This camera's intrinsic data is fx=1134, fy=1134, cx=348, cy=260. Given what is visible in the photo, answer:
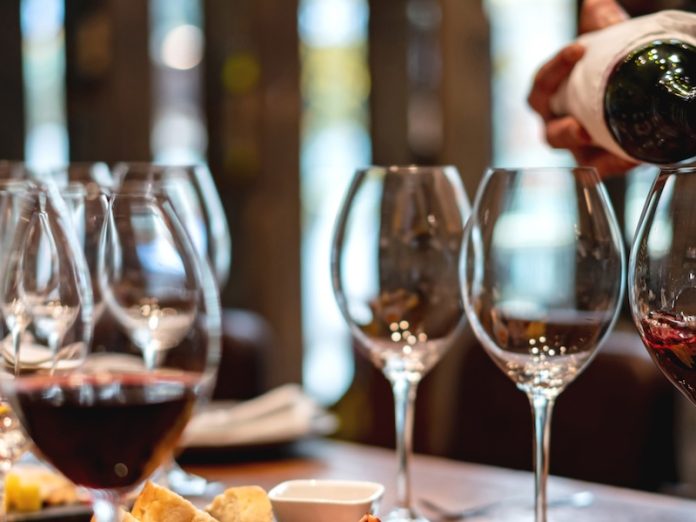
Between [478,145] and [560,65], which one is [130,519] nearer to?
[560,65]

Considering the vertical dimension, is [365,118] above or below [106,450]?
above

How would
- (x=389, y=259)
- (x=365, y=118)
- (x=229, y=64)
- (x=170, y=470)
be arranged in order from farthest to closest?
(x=229, y=64), (x=365, y=118), (x=170, y=470), (x=389, y=259)

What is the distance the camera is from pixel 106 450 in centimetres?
54

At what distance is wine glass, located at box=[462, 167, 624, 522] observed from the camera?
0.74 m

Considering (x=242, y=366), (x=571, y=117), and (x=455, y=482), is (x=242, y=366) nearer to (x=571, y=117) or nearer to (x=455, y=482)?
(x=455, y=482)

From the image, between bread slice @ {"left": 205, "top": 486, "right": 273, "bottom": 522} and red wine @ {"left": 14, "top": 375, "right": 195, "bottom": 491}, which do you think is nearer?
red wine @ {"left": 14, "top": 375, "right": 195, "bottom": 491}

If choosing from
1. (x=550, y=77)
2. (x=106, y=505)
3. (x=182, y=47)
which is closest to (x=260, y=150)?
(x=182, y=47)

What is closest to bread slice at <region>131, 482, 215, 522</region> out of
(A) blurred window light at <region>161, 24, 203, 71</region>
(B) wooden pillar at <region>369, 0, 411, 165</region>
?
(B) wooden pillar at <region>369, 0, 411, 165</region>

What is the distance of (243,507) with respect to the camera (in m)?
0.74

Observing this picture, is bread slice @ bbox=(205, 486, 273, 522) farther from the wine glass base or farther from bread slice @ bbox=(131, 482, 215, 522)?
the wine glass base

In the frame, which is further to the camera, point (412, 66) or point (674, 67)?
point (412, 66)

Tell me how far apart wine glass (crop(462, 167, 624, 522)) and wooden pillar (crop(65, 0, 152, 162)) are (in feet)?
11.6

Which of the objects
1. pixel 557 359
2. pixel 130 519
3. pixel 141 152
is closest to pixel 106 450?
pixel 130 519

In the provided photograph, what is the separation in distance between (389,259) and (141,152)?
135 inches
